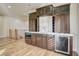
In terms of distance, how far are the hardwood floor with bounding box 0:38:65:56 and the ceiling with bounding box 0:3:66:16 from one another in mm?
494

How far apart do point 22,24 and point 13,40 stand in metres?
0.34

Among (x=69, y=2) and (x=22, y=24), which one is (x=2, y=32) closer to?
(x=22, y=24)

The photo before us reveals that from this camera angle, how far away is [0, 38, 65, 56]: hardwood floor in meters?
2.07

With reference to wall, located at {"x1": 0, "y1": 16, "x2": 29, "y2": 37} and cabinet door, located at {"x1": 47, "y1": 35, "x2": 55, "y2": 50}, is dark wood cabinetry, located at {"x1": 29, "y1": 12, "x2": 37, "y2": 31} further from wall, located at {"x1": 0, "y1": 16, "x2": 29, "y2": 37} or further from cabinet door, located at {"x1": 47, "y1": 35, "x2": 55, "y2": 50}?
cabinet door, located at {"x1": 47, "y1": 35, "x2": 55, "y2": 50}

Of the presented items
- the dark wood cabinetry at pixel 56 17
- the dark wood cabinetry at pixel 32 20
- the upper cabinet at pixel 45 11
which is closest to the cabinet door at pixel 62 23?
the dark wood cabinetry at pixel 56 17

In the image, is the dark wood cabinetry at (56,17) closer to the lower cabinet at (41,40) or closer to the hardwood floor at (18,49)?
the lower cabinet at (41,40)

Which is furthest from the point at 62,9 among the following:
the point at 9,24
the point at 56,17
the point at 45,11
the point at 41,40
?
the point at 9,24

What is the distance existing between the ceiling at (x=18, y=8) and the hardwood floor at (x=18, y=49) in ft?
1.62

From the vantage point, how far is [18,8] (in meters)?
2.11

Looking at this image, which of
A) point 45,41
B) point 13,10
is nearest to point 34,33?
point 45,41

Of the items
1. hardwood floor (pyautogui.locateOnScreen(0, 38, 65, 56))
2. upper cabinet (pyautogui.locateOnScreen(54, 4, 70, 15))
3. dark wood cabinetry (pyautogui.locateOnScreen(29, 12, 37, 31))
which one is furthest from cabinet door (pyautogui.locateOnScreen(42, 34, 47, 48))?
upper cabinet (pyautogui.locateOnScreen(54, 4, 70, 15))

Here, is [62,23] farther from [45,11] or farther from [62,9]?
[45,11]

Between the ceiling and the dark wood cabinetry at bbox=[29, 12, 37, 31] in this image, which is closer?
the ceiling

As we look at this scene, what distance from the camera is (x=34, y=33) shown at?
2217mm
